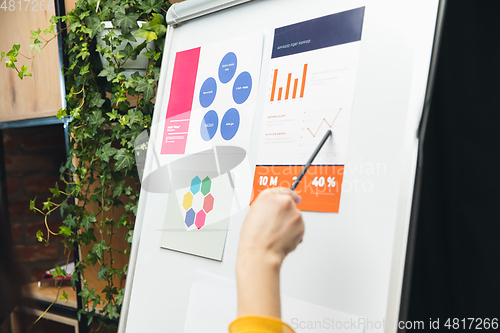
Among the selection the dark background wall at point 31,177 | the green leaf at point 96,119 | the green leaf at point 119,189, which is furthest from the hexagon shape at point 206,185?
the dark background wall at point 31,177

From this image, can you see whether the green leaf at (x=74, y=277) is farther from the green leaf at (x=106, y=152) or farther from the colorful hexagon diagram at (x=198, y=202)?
the colorful hexagon diagram at (x=198, y=202)

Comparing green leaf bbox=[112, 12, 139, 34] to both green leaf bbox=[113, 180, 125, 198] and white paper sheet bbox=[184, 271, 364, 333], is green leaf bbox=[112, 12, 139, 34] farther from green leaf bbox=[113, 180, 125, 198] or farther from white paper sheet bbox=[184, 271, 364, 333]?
white paper sheet bbox=[184, 271, 364, 333]

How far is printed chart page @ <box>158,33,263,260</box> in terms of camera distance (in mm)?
806

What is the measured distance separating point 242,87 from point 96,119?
76 cm

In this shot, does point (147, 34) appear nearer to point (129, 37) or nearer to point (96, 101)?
point (129, 37)

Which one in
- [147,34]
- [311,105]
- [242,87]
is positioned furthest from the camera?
[147,34]

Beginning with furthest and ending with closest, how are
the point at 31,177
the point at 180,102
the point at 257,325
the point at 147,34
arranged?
the point at 31,177
the point at 147,34
the point at 180,102
the point at 257,325

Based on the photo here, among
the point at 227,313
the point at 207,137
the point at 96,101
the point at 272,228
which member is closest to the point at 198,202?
the point at 207,137

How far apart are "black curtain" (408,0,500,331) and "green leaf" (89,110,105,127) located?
45.4 inches

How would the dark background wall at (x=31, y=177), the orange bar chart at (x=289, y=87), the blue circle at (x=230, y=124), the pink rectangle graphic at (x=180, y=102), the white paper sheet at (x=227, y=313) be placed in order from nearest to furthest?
the white paper sheet at (x=227, y=313)
the orange bar chart at (x=289, y=87)
the blue circle at (x=230, y=124)
the pink rectangle graphic at (x=180, y=102)
the dark background wall at (x=31, y=177)

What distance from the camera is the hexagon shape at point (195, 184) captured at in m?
0.87

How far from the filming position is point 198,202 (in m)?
0.86

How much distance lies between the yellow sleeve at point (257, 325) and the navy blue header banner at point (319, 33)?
19.0 inches

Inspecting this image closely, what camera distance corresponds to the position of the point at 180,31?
3.47 feet
